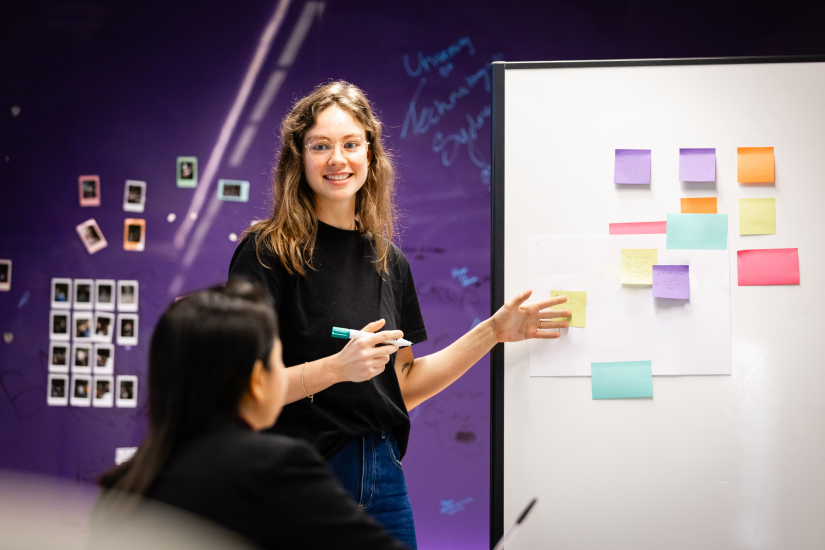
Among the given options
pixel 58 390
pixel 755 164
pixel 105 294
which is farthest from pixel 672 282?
pixel 58 390

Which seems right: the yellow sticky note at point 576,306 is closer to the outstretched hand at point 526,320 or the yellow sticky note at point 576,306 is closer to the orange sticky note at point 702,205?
the outstretched hand at point 526,320

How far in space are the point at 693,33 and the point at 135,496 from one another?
276cm

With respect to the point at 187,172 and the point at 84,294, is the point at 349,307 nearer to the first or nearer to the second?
the point at 187,172

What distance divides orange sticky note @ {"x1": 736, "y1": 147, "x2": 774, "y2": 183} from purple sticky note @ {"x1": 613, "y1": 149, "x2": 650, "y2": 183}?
23cm

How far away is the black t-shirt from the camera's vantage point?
1296 mm

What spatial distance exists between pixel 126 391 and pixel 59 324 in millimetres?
416

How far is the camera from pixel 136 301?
8.98 ft

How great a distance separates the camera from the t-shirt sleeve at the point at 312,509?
718 mm

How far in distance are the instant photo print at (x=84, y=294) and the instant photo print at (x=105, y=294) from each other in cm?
2

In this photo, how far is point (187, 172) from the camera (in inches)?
108

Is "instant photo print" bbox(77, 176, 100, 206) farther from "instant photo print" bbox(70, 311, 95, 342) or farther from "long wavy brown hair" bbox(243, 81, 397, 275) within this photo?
"long wavy brown hair" bbox(243, 81, 397, 275)

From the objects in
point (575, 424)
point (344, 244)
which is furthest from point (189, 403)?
point (575, 424)

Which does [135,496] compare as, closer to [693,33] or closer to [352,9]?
[352,9]

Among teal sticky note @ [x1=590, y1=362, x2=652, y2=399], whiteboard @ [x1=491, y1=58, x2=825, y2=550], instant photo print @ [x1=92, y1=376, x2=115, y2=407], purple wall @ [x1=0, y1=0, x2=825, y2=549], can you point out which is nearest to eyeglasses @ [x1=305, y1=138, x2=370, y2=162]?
whiteboard @ [x1=491, y1=58, x2=825, y2=550]
